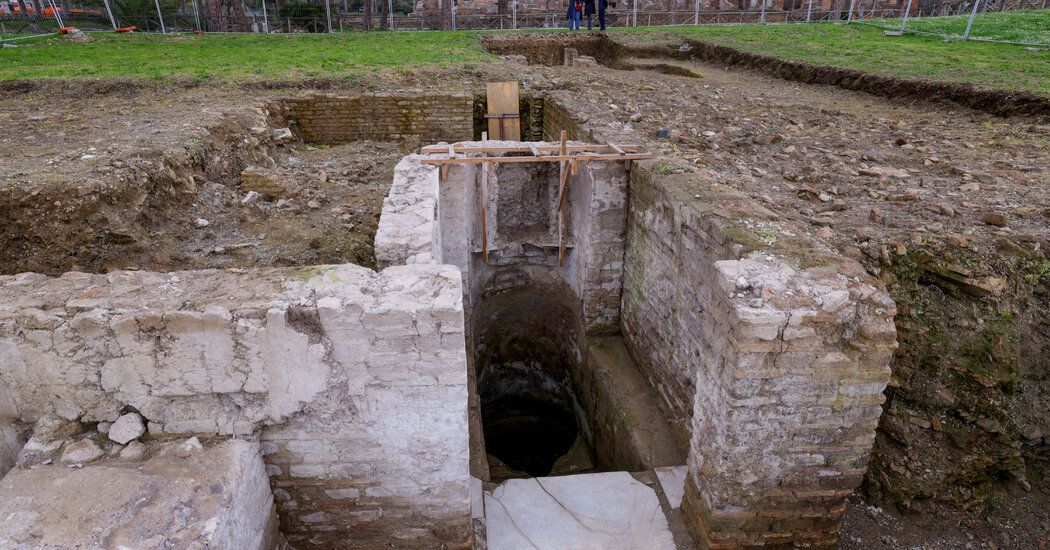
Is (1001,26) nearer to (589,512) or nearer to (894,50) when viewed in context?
(894,50)

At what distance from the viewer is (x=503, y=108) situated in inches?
348

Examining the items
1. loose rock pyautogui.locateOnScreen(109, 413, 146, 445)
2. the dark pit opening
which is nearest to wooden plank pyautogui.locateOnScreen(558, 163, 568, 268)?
the dark pit opening

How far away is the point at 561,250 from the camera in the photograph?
266 inches

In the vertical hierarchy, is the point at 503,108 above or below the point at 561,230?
above

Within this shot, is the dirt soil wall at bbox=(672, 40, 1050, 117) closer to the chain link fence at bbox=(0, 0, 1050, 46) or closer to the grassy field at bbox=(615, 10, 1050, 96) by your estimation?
the grassy field at bbox=(615, 10, 1050, 96)

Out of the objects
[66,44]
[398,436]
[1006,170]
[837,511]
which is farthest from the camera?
[66,44]

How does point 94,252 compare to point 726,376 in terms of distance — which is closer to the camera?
point 726,376

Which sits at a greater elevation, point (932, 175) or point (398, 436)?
point (932, 175)

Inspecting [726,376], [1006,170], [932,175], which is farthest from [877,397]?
[1006,170]

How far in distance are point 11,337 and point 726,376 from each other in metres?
3.55

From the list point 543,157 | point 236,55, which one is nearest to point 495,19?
point 236,55

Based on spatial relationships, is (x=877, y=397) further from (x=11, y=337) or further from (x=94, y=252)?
(x=94, y=252)

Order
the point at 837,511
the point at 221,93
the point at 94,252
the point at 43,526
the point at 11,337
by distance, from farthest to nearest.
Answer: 1. the point at 221,93
2. the point at 94,252
3. the point at 837,511
4. the point at 11,337
5. the point at 43,526

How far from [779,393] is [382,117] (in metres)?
8.16
